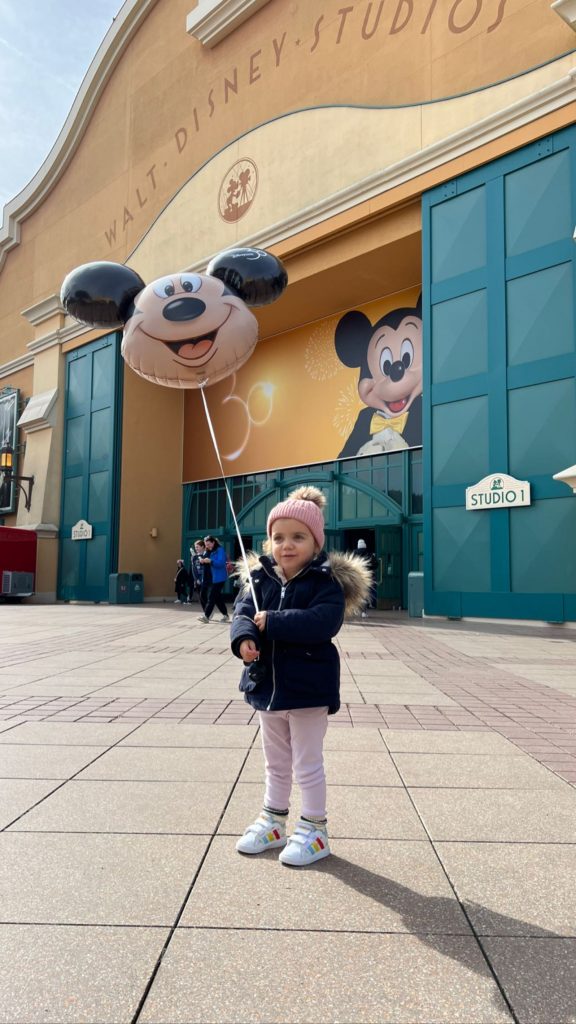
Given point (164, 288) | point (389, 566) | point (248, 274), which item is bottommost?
point (389, 566)

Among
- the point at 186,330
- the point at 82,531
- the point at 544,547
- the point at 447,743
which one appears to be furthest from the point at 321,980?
the point at 82,531

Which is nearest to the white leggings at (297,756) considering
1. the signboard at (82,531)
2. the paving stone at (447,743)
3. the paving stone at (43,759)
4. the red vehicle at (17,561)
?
the paving stone at (43,759)

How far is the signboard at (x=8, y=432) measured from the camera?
94.0 ft

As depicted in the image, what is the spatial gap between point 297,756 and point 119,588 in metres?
21.8

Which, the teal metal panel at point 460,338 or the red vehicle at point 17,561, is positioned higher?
the teal metal panel at point 460,338

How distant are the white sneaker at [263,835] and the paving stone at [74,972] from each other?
65 centimetres

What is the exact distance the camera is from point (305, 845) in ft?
8.43

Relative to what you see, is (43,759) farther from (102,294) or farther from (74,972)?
(102,294)

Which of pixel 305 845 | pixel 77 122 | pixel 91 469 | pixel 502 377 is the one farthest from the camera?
pixel 77 122

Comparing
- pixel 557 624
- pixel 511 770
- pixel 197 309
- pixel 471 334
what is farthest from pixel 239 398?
pixel 511 770

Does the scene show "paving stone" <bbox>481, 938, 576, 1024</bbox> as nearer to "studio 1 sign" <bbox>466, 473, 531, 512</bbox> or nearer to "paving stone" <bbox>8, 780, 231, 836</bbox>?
"paving stone" <bbox>8, 780, 231, 836</bbox>

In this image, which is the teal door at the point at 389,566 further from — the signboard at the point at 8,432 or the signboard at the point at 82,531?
the signboard at the point at 8,432

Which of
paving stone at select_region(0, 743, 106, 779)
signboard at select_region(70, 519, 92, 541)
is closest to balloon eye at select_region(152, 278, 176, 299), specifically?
paving stone at select_region(0, 743, 106, 779)

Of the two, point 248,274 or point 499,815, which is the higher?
point 248,274
